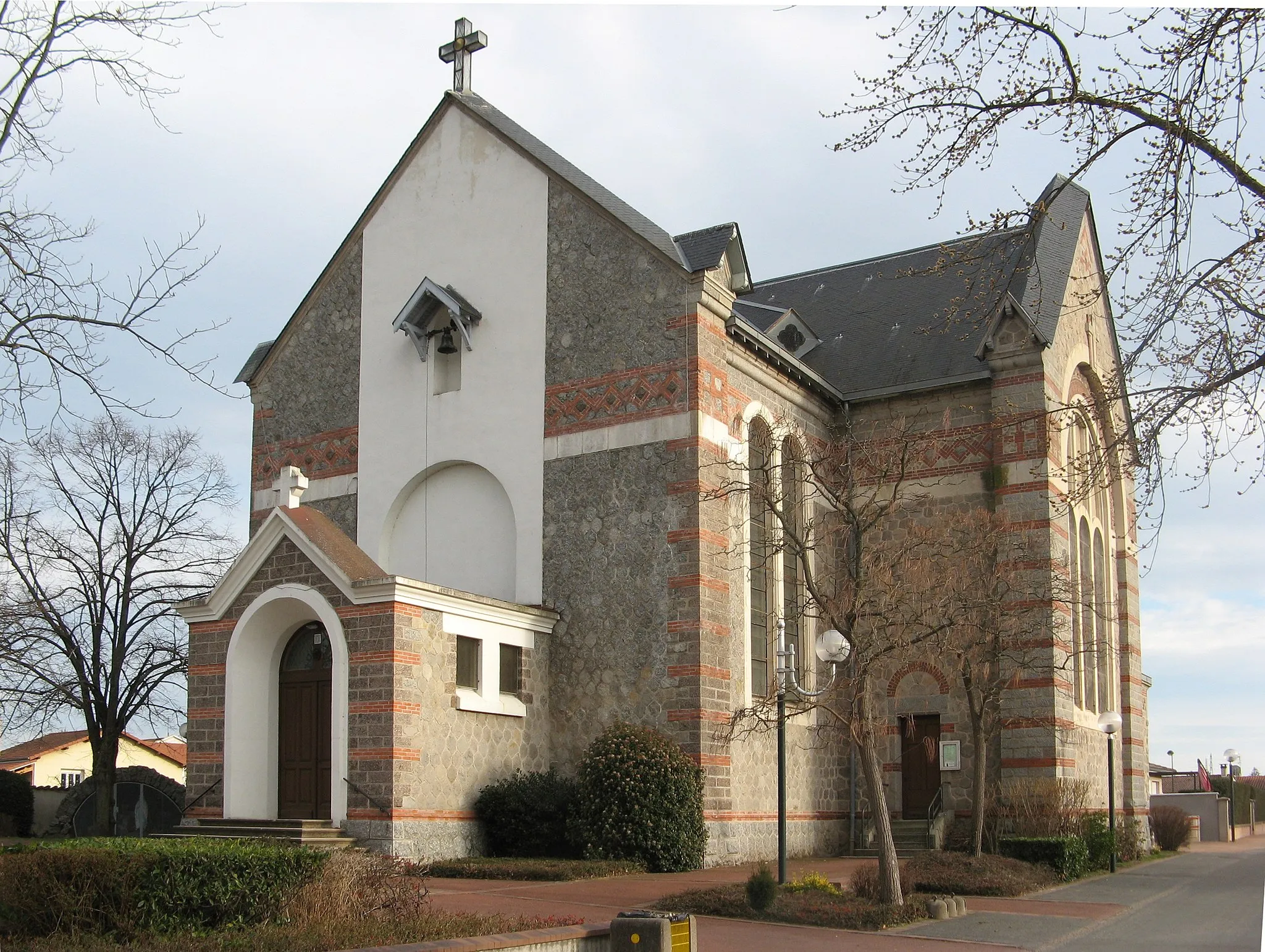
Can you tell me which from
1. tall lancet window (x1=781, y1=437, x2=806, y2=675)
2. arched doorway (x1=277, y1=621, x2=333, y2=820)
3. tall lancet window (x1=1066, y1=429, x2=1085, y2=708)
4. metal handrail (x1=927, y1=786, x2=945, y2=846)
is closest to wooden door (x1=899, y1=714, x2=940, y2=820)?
metal handrail (x1=927, y1=786, x2=945, y2=846)

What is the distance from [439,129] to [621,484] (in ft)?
29.1

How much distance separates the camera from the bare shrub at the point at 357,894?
36.9 ft

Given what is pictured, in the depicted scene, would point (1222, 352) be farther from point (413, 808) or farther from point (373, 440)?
point (373, 440)

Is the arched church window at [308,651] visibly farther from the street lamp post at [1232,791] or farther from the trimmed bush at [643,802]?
the street lamp post at [1232,791]

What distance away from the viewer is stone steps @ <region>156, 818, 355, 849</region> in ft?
63.1

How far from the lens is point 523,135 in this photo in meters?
26.0

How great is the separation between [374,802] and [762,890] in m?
7.23

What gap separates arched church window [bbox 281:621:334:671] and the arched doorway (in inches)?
0.4

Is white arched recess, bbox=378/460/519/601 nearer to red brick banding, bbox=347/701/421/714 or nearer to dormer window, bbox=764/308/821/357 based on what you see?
red brick banding, bbox=347/701/421/714

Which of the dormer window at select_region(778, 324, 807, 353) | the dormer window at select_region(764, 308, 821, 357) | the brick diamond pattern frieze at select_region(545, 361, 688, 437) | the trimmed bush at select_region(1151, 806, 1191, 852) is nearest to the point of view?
the brick diamond pattern frieze at select_region(545, 361, 688, 437)

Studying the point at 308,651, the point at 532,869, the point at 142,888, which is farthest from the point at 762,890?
the point at 308,651

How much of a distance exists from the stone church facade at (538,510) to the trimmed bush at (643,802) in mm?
789

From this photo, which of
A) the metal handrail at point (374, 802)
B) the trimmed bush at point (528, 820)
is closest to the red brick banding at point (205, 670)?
the metal handrail at point (374, 802)

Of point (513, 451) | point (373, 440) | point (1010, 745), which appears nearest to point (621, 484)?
point (513, 451)
